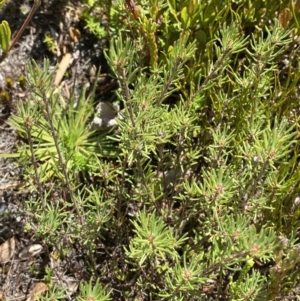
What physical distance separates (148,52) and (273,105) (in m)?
0.49

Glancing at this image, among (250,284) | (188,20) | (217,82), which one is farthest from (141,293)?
(188,20)

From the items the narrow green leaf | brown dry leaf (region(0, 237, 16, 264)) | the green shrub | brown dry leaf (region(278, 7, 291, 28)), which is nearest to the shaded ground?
brown dry leaf (region(0, 237, 16, 264))

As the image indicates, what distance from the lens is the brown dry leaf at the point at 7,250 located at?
1.98 meters

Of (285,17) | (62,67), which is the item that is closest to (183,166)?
(285,17)

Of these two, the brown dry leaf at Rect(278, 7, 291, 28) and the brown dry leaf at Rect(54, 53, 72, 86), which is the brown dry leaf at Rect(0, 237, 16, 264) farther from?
the brown dry leaf at Rect(278, 7, 291, 28)

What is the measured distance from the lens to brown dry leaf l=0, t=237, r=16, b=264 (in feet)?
6.49

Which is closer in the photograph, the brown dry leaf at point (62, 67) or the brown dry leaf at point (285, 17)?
the brown dry leaf at point (285, 17)

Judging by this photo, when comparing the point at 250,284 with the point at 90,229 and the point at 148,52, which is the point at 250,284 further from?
the point at 148,52

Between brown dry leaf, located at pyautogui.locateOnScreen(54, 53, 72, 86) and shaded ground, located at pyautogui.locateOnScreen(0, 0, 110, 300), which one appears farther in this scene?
brown dry leaf, located at pyautogui.locateOnScreen(54, 53, 72, 86)

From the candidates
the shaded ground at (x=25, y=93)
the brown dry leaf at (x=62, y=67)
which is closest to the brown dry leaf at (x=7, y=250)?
the shaded ground at (x=25, y=93)

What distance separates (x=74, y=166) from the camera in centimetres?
185

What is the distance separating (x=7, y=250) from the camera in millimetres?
1987

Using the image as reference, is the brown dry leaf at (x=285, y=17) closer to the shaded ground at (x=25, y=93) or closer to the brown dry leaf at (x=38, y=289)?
the shaded ground at (x=25, y=93)

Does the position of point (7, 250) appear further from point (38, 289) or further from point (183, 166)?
point (183, 166)
